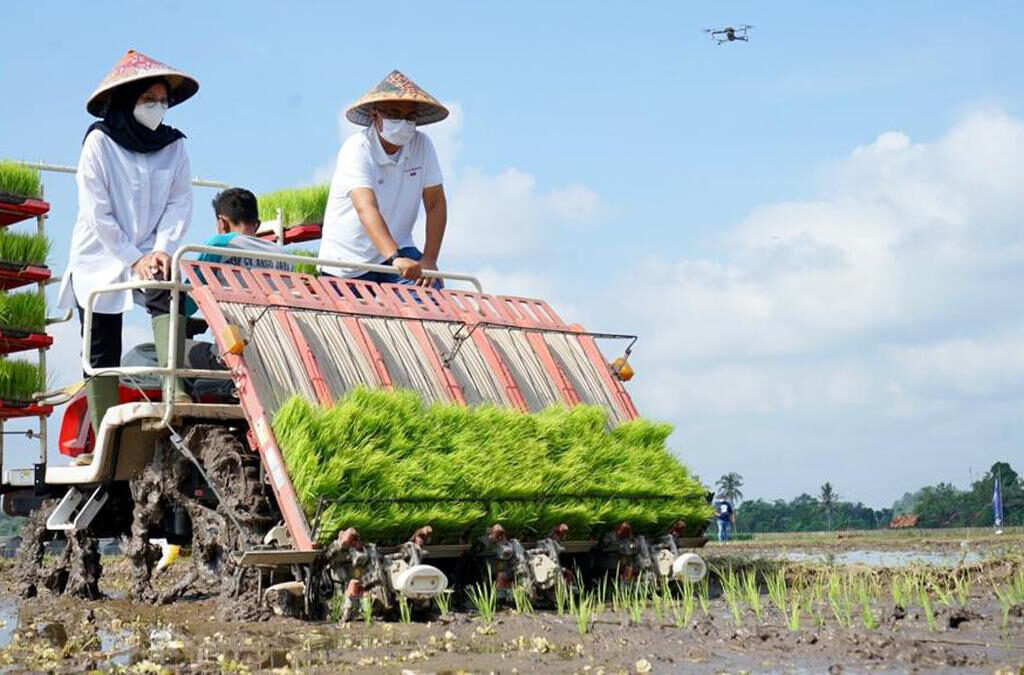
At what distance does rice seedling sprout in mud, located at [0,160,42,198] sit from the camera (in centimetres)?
1878

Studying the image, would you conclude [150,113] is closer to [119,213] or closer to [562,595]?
[119,213]

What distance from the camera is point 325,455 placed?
7090 mm

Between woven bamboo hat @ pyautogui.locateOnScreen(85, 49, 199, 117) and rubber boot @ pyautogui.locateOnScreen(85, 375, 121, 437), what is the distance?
1799 millimetres

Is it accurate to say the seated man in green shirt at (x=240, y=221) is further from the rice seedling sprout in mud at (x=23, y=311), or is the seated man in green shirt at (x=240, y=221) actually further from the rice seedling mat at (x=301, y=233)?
the rice seedling sprout in mud at (x=23, y=311)

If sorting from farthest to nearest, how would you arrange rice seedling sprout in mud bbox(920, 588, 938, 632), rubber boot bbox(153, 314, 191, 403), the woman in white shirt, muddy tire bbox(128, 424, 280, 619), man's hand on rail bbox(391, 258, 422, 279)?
man's hand on rail bbox(391, 258, 422, 279), the woman in white shirt, rubber boot bbox(153, 314, 191, 403), muddy tire bbox(128, 424, 280, 619), rice seedling sprout in mud bbox(920, 588, 938, 632)

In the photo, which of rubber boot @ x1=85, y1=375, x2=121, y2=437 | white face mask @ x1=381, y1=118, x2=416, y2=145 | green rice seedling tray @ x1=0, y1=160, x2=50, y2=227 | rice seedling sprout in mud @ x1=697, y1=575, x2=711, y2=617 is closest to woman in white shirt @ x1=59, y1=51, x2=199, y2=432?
rubber boot @ x1=85, y1=375, x2=121, y2=437

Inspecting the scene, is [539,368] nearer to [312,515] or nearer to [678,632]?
[312,515]

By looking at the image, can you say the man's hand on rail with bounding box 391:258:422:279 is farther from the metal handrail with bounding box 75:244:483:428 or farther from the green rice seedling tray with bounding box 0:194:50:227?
the green rice seedling tray with bounding box 0:194:50:227

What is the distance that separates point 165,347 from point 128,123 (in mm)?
1653

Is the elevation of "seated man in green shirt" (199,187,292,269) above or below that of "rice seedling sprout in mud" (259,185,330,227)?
below

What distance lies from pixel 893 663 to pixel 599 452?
3.33 metres

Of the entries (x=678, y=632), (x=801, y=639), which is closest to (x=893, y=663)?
(x=801, y=639)

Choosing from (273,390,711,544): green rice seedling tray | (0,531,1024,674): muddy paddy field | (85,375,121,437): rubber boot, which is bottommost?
(0,531,1024,674): muddy paddy field

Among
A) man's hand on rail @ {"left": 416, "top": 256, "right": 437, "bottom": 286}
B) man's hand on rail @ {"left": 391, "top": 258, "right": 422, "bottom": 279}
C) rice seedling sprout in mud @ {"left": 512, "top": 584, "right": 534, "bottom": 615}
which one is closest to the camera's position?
rice seedling sprout in mud @ {"left": 512, "top": 584, "right": 534, "bottom": 615}
